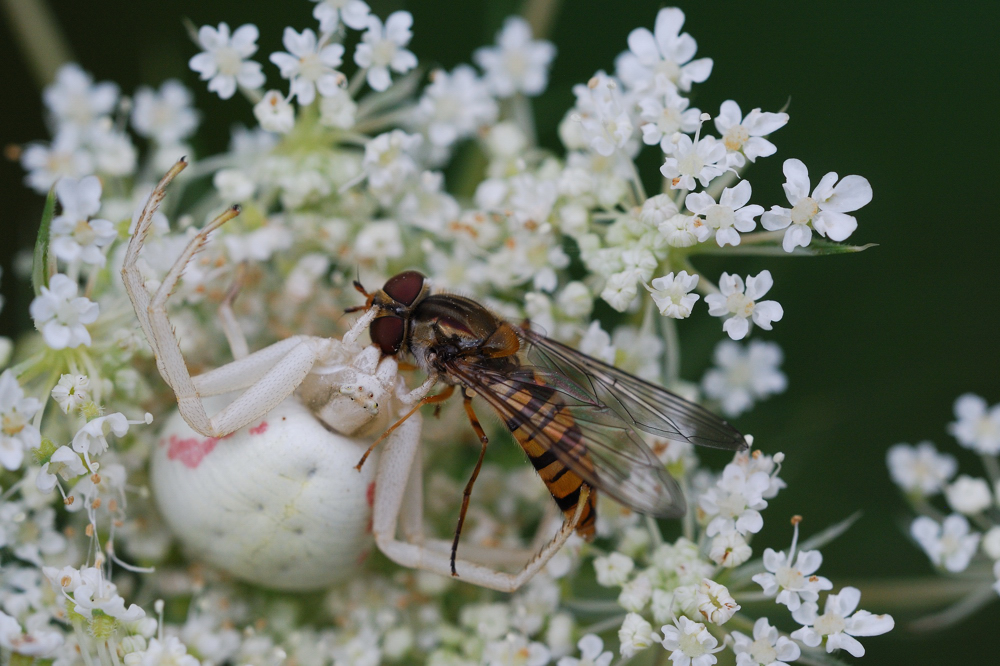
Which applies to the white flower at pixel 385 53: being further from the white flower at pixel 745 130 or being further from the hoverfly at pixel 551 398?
the white flower at pixel 745 130

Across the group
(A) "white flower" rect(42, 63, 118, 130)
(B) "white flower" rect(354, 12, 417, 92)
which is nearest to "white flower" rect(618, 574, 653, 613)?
(B) "white flower" rect(354, 12, 417, 92)

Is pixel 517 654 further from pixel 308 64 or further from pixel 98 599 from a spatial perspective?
pixel 308 64

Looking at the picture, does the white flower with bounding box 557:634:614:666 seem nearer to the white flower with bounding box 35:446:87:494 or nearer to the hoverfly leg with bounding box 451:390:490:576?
the hoverfly leg with bounding box 451:390:490:576

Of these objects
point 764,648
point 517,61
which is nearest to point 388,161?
point 517,61

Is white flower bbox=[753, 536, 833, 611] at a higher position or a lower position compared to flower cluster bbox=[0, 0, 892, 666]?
lower

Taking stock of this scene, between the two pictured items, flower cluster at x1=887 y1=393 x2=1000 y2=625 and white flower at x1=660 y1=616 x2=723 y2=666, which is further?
flower cluster at x1=887 y1=393 x2=1000 y2=625

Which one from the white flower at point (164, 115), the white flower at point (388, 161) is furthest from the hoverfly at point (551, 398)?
the white flower at point (164, 115)

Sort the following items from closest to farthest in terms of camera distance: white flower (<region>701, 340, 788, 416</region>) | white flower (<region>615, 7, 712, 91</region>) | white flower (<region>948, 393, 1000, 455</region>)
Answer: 1. white flower (<region>615, 7, 712, 91</region>)
2. white flower (<region>948, 393, 1000, 455</region>)
3. white flower (<region>701, 340, 788, 416</region>)
